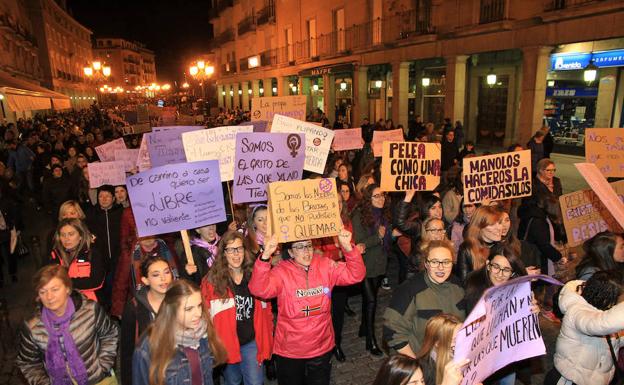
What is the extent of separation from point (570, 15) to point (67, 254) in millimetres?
14626

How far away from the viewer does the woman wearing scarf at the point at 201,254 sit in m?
4.39

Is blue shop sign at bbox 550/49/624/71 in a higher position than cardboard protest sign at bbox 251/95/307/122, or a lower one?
higher

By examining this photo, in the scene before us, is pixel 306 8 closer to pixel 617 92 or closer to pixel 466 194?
pixel 617 92

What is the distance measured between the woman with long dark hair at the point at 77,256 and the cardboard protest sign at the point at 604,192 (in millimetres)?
4601

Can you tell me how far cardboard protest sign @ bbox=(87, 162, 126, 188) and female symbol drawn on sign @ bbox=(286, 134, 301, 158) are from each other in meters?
3.23

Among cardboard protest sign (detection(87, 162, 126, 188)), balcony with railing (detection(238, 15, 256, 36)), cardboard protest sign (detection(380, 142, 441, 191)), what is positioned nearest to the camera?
cardboard protest sign (detection(380, 142, 441, 191))

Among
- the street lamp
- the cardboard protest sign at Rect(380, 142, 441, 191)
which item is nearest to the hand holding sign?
the cardboard protest sign at Rect(380, 142, 441, 191)

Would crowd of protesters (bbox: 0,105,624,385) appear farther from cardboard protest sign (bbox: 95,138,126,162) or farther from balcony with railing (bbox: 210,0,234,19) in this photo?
balcony with railing (bbox: 210,0,234,19)

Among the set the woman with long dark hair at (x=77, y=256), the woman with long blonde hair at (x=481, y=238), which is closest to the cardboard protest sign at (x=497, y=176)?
the woman with long blonde hair at (x=481, y=238)

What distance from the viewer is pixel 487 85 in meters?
20.5

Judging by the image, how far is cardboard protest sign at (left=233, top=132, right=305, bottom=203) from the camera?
5066mm

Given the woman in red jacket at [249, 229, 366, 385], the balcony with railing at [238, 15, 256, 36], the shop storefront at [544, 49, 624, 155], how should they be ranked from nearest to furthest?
1. the woman in red jacket at [249, 229, 366, 385]
2. the shop storefront at [544, 49, 624, 155]
3. the balcony with railing at [238, 15, 256, 36]

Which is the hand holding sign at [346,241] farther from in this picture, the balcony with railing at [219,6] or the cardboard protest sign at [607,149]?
the balcony with railing at [219,6]

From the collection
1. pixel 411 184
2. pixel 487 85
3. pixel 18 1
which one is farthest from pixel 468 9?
pixel 18 1
